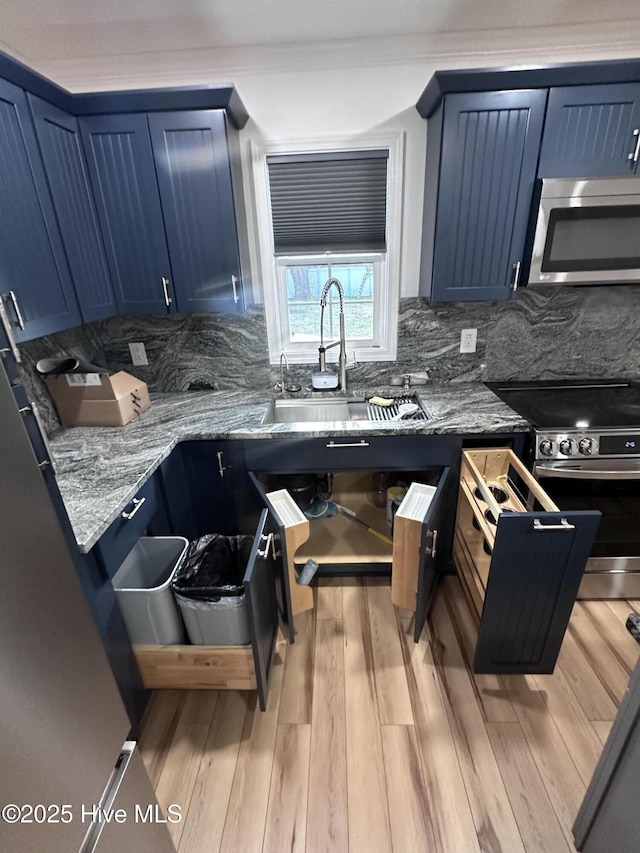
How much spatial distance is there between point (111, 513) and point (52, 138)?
Answer: 148 cm

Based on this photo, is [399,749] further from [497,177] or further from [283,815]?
[497,177]

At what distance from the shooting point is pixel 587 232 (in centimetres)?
171

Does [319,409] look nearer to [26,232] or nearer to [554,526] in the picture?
[554,526]

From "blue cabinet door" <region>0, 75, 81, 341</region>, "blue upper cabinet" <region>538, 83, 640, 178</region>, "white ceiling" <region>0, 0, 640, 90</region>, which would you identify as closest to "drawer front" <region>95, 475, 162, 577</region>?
"blue cabinet door" <region>0, 75, 81, 341</region>

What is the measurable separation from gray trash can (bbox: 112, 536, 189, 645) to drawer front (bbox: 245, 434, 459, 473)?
51 centimetres

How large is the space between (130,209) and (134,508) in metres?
1.35

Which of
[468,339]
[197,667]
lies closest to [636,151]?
[468,339]

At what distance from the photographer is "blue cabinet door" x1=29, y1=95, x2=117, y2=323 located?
155 centimetres

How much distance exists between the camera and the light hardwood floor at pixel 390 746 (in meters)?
1.21

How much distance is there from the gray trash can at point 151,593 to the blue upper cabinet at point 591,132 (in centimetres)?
220

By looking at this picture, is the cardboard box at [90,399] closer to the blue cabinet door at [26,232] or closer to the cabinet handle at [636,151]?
the blue cabinet door at [26,232]

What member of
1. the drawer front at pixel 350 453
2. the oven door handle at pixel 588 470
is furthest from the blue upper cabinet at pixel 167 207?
the oven door handle at pixel 588 470

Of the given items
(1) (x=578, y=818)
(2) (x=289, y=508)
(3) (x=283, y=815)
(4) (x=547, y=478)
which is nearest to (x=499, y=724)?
(1) (x=578, y=818)

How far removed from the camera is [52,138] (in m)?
1.57
